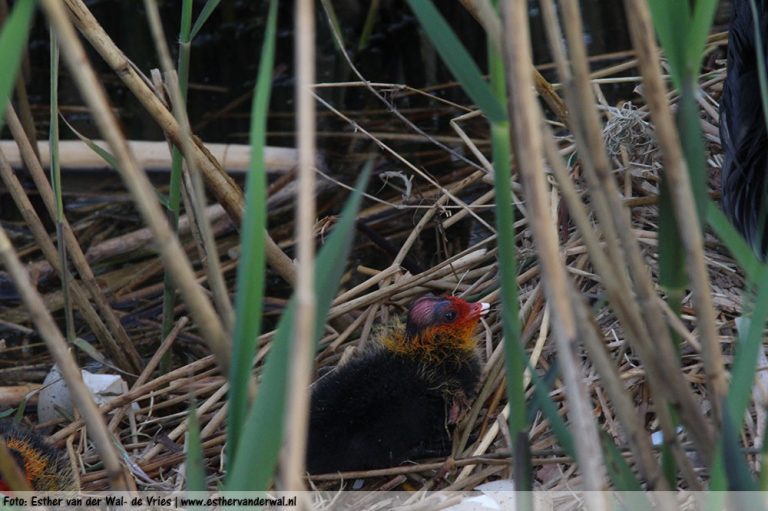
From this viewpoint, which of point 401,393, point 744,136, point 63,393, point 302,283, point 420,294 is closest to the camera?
point 302,283

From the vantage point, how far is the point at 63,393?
2.64m

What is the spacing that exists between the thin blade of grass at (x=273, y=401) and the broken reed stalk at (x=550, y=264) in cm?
19

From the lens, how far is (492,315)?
2623 millimetres

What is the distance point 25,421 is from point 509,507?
1454mm

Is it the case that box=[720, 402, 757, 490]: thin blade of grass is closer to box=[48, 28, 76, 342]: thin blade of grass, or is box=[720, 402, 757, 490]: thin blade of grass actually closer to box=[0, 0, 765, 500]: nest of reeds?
box=[0, 0, 765, 500]: nest of reeds

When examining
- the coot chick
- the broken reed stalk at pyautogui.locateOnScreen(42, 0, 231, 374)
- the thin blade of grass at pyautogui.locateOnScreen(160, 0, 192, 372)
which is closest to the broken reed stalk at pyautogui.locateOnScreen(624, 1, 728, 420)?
the broken reed stalk at pyautogui.locateOnScreen(42, 0, 231, 374)

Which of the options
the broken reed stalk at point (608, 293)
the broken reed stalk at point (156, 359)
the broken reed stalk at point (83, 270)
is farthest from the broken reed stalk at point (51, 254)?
the broken reed stalk at point (608, 293)

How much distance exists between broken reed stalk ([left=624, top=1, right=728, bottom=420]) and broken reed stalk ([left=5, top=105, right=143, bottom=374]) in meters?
1.60

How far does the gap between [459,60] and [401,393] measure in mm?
1110

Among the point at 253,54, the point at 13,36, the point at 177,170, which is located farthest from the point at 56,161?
the point at 253,54

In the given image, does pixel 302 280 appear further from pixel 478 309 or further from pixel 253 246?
pixel 478 309

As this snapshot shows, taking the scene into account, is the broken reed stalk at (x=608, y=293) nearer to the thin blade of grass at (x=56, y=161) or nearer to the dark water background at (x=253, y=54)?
the thin blade of grass at (x=56, y=161)

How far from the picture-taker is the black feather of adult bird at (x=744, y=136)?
2293 mm

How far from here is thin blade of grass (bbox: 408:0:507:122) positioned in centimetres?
122
